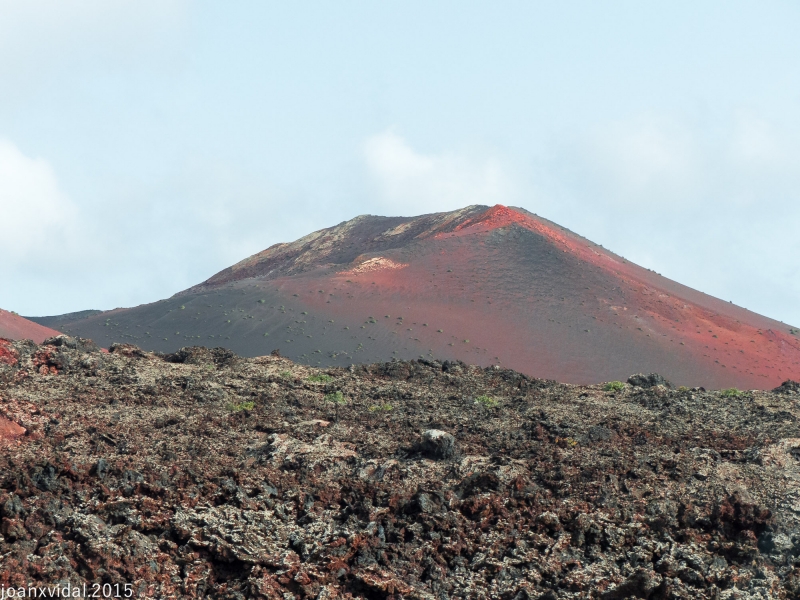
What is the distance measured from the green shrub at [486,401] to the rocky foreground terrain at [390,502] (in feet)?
4.22

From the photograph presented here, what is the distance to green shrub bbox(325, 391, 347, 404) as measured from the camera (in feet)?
48.5

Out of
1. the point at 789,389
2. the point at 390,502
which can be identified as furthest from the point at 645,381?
the point at 390,502

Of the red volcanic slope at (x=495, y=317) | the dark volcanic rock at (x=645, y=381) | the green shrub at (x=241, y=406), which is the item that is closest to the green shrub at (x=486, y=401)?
the green shrub at (x=241, y=406)

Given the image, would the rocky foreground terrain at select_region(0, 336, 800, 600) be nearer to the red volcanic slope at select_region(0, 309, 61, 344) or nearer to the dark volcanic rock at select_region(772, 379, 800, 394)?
the dark volcanic rock at select_region(772, 379, 800, 394)

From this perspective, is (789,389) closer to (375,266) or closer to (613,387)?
(613,387)

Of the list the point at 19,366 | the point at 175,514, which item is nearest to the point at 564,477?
the point at 175,514

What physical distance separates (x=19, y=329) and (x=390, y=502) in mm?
24799

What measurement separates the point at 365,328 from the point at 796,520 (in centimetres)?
2915

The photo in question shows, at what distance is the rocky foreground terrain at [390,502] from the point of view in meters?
7.51

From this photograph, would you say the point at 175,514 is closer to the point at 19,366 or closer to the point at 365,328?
the point at 19,366

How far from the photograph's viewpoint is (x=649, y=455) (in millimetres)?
10430

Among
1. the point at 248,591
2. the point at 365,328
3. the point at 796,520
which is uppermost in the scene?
the point at 365,328

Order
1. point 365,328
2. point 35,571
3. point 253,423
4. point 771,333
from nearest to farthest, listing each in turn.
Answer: point 35,571 → point 253,423 → point 365,328 → point 771,333

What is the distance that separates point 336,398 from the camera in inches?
591
